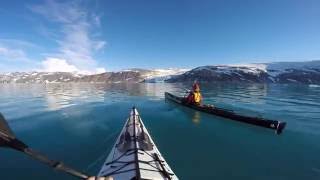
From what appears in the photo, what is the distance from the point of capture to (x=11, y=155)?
1565 cm

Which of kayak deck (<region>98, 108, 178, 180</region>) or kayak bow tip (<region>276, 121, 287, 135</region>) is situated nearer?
kayak deck (<region>98, 108, 178, 180</region>)

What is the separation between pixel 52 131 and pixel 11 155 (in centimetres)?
687

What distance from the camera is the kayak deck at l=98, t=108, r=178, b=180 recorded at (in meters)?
9.90

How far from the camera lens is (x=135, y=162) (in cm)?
1061

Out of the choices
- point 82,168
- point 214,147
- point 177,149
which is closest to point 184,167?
point 177,149

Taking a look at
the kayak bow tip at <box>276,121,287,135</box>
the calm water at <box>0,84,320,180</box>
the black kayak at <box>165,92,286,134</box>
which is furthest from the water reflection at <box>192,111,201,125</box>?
the kayak bow tip at <box>276,121,287,135</box>

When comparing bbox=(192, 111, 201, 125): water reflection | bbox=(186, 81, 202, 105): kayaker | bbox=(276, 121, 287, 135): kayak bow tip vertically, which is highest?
bbox=(186, 81, 202, 105): kayaker

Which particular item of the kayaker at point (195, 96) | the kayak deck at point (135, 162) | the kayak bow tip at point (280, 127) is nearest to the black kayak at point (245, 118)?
the kayak bow tip at point (280, 127)

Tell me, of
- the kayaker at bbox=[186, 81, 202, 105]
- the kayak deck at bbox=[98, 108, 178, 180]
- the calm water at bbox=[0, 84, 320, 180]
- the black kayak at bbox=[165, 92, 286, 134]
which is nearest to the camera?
the kayak deck at bbox=[98, 108, 178, 180]

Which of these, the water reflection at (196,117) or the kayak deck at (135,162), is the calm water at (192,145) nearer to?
the water reflection at (196,117)

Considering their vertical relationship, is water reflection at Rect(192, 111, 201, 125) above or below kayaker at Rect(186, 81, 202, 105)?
below

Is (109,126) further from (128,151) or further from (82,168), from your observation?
(128,151)

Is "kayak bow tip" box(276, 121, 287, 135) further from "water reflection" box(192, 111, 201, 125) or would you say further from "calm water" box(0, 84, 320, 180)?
"water reflection" box(192, 111, 201, 125)

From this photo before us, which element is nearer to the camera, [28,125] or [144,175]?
[144,175]
